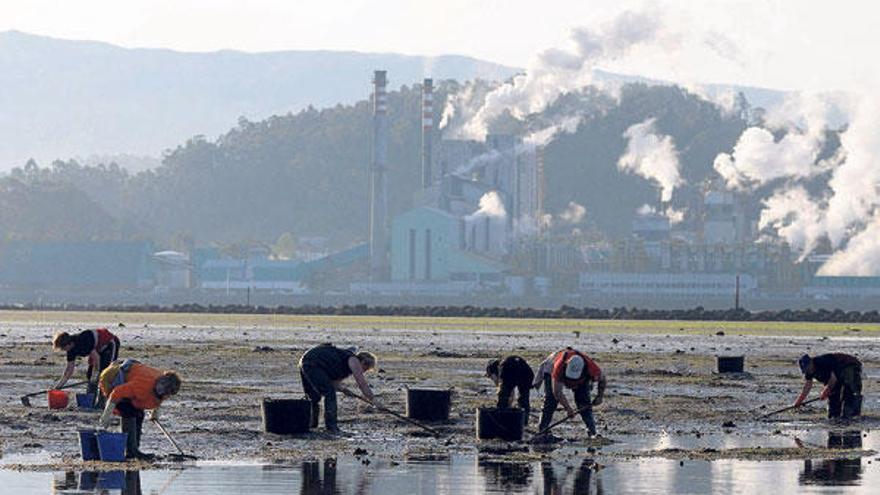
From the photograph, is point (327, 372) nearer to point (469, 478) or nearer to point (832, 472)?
point (469, 478)

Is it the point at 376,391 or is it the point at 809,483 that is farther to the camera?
the point at 376,391

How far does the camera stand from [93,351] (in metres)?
37.7

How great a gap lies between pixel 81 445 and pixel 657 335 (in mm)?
75341

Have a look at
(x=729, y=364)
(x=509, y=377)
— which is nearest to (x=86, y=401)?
(x=509, y=377)

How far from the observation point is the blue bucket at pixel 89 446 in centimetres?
2858

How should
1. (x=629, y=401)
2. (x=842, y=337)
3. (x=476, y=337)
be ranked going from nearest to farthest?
(x=629, y=401), (x=476, y=337), (x=842, y=337)

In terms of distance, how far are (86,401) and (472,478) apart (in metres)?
11.9

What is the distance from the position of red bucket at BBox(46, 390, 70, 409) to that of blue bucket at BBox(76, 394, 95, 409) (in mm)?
303

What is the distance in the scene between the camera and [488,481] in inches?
1078

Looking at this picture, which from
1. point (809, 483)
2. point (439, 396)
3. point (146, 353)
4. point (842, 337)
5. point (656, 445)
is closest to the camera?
point (809, 483)

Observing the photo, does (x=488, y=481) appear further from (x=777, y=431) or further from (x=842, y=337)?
(x=842, y=337)

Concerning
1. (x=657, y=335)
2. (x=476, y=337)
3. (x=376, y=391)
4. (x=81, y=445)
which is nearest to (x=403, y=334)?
(x=476, y=337)

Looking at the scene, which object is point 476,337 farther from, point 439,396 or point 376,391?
point 439,396

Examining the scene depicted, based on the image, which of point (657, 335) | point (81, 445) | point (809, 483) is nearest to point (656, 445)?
point (809, 483)
